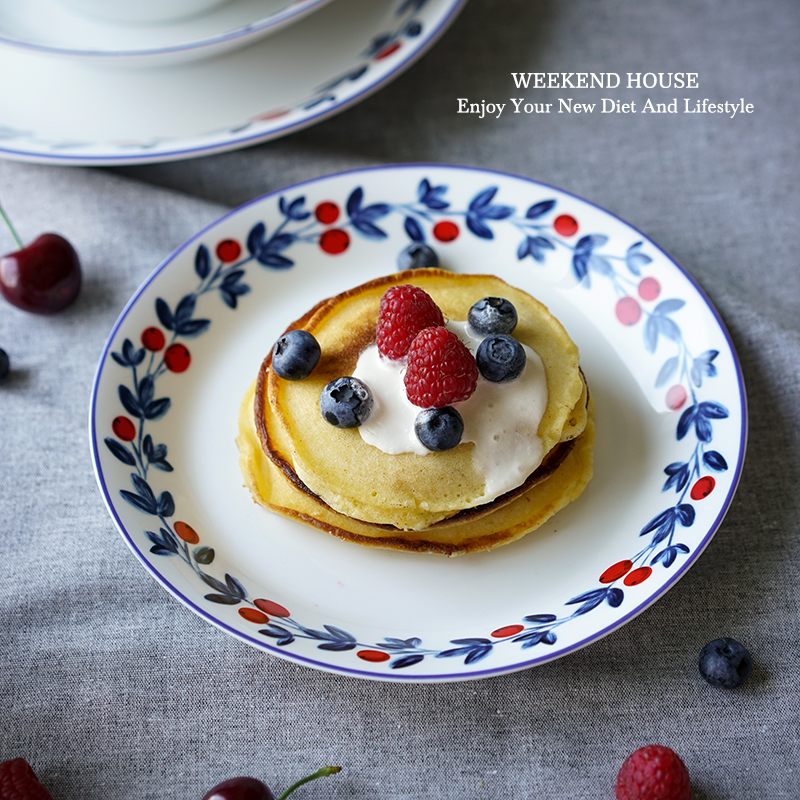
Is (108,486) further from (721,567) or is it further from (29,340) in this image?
(721,567)

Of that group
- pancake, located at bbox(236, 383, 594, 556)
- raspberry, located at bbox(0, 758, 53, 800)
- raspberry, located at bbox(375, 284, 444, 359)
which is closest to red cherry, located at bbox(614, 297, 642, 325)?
pancake, located at bbox(236, 383, 594, 556)

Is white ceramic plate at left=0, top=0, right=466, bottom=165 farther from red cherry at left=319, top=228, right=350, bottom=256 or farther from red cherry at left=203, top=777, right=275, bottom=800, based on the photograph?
red cherry at left=203, top=777, right=275, bottom=800

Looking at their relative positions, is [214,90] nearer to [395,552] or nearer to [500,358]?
[500,358]

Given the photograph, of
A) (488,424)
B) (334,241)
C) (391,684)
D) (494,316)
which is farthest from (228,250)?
(391,684)

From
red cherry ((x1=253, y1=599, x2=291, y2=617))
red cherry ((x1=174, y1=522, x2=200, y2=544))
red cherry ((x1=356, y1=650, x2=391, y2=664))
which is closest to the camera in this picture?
red cherry ((x1=356, y1=650, x2=391, y2=664))

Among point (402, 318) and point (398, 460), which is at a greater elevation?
point (402, 318)
